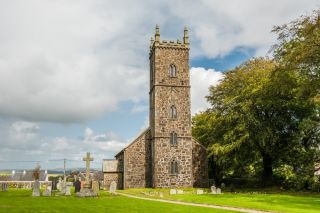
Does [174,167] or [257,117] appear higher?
[257,117]

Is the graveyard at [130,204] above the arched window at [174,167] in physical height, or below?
below

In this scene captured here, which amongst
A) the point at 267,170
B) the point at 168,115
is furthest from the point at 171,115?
the point at 267,170

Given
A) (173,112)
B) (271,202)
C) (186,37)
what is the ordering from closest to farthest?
1. (271,202)
2. (173,112)
3. (186,37)

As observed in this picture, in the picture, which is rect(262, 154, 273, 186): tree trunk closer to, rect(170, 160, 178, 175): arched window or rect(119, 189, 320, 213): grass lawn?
rect(170, 160, 178, 175): arched window

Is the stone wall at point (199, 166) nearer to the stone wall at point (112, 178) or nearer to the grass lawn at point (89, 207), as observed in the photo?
the stone wall at point (112, 178)

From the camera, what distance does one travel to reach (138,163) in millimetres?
44188

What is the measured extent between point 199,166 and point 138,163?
23.7 feet

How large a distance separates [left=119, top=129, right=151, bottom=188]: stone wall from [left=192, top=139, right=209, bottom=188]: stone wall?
5.34m

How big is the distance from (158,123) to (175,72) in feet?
21.1

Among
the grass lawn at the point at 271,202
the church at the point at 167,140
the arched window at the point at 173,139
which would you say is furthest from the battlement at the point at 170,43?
the grass lawn at the point at 271,202

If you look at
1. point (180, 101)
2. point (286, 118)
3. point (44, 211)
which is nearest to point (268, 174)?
point (286, 118)

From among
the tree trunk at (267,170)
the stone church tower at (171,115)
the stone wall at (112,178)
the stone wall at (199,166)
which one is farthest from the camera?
the stone wall at (112,178)

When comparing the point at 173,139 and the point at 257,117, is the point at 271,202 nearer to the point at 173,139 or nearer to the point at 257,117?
the point at 257,117

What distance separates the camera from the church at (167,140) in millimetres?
42938
